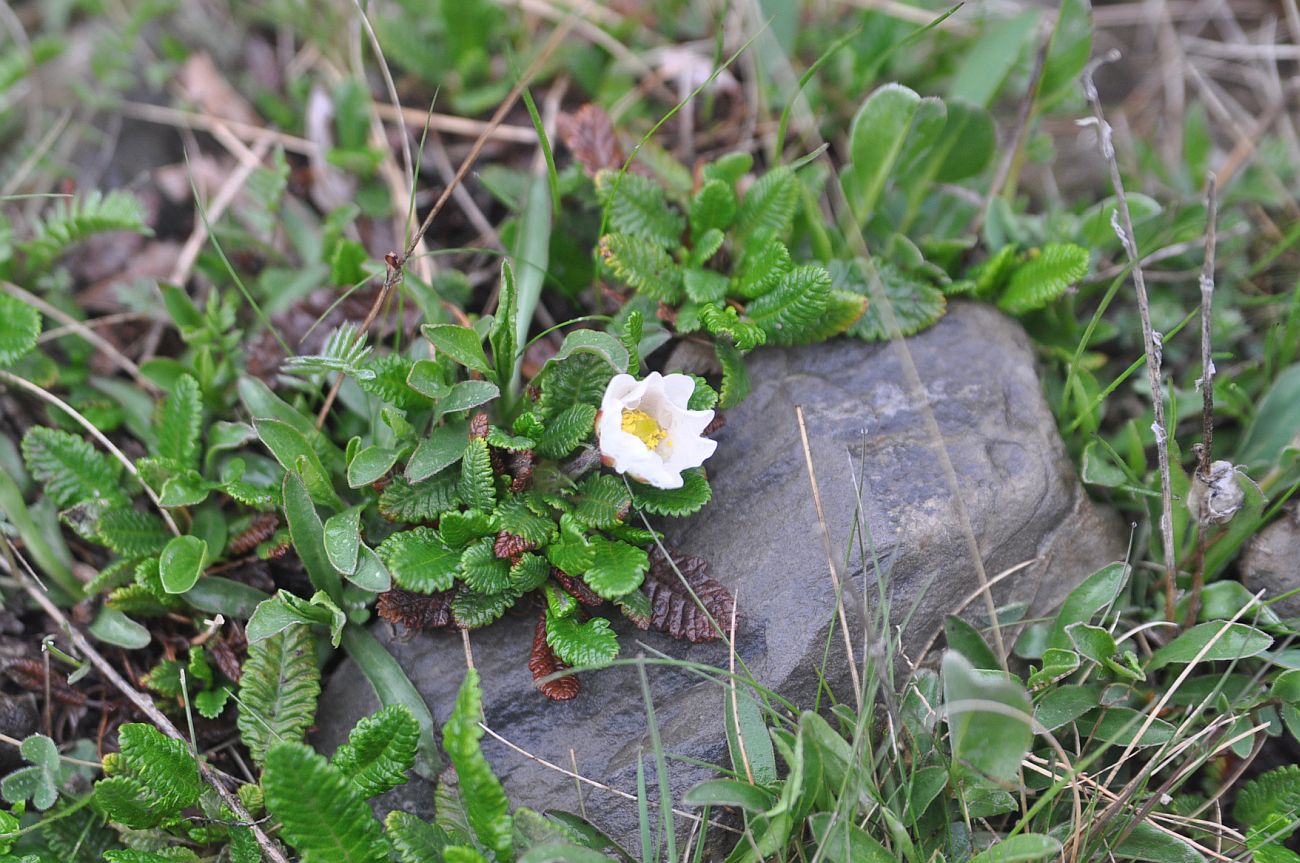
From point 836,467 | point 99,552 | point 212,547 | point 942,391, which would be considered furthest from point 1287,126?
point 99,552

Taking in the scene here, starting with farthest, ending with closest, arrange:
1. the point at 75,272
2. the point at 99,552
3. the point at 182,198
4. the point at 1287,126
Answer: the point at 1287,126 → the point at 182,198 → the point at 75,272 → the point at 99,552

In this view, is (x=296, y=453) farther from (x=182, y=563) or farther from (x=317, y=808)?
(x=317, y=808)

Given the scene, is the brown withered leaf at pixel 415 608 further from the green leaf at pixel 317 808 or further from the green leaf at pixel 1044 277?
the green leaf at pixel 1044 277

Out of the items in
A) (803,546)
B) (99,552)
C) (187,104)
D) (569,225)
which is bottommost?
(803,546)

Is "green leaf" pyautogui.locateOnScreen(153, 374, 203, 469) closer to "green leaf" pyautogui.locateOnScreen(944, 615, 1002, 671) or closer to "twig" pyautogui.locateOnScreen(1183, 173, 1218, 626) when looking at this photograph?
"green leaf" pyautogui.locateOnScreen(944, 615, 1002, 671)

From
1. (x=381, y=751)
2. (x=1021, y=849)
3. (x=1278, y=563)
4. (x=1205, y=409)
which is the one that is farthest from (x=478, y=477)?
(x=1278, y=563)

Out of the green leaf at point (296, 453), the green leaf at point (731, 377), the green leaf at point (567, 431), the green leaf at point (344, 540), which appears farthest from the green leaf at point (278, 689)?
the green leaf at point (731, 377)

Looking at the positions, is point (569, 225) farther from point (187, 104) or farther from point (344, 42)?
point (187, 104)
